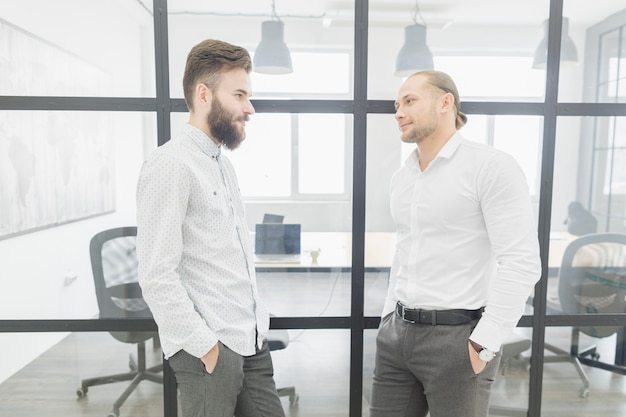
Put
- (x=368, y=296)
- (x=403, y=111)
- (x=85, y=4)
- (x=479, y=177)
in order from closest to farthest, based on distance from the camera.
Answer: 1. (x=479, y=177)
2. (x=403, y=111)
3. (x=85, y=4)
4. (x=368, y=296)

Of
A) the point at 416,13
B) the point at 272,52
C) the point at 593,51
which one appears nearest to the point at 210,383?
the point at 272,52

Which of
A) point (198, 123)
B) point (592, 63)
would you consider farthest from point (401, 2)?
point (198, 123)

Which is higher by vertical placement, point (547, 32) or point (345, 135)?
point (547, 32)

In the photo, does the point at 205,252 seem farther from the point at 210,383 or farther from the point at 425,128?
the point at 425,128

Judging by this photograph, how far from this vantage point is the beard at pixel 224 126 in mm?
1312

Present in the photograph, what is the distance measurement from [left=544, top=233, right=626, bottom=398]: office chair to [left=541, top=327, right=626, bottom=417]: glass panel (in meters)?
0.02

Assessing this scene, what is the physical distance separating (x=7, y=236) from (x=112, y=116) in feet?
2.18

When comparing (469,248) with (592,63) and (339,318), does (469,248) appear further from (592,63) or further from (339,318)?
(592,63)

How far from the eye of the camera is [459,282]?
1.35 m

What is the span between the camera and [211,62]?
1287 millimetres

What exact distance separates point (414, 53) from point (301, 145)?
0.59 meters

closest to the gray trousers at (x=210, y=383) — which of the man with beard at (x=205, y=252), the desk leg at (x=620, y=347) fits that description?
the man with beard at (x=205, y=252)

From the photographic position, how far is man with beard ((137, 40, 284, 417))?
1.18 metres

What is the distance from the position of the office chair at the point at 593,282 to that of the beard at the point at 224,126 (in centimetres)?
156
